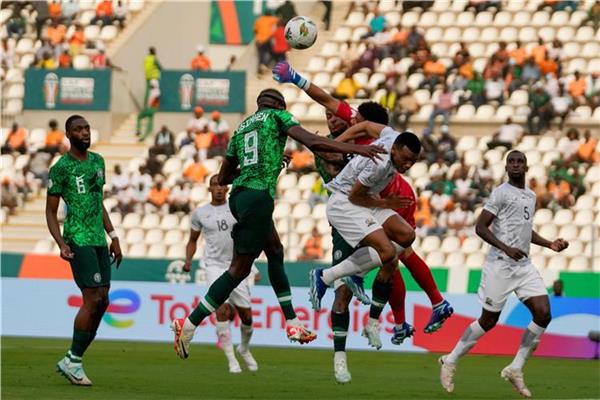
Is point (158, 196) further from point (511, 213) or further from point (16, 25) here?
point (511, 213)

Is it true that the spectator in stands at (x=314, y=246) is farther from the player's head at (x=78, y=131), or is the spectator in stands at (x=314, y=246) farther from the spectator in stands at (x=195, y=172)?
the player's head at (x=78, y=131)

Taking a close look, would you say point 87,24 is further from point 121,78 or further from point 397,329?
point 397,329

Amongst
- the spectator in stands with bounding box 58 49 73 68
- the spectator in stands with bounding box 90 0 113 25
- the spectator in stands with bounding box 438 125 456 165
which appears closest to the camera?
the spectator in stands with bounding box 438 125 456 165

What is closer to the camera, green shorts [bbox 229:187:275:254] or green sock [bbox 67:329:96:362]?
green shorts [bbox 229:187:275:254]

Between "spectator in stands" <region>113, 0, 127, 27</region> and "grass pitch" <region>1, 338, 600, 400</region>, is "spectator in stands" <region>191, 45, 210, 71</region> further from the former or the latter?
"grass pitch" <region>1, 338, 600, 400</region>

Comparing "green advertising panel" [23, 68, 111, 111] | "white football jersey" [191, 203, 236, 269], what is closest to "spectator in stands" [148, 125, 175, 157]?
"green advertising panel" [23, 68, 111, 111]

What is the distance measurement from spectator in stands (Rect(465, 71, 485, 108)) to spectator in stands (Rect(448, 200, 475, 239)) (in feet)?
16.0

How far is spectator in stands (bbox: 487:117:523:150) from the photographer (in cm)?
3347

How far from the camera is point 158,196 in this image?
112 feet

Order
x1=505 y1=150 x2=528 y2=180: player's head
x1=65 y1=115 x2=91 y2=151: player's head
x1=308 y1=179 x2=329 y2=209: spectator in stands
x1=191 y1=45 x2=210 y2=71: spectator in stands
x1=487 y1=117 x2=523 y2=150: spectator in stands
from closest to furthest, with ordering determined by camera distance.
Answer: x1=65 y1=115 x2=91 y2=151: player's head, x1=505 y1=150 x2=528 y2=180: player's head, x1=308 y1=179 x2=329 y2=209: spectator in stands, x1=487 y1=117 x2=523 y2=150: spectator in stands, x1=191 y1=45 x2=210 y2=71: spectator in stands

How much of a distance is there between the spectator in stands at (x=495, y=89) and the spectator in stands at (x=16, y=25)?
14.4m

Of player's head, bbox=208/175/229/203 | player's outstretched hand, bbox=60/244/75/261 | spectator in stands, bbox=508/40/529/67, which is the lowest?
player's outstretched hand, bbox=60/244/75/261

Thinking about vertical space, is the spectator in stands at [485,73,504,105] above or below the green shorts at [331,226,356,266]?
above

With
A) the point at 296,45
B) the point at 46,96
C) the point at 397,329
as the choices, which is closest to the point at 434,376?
the point at 397,329
